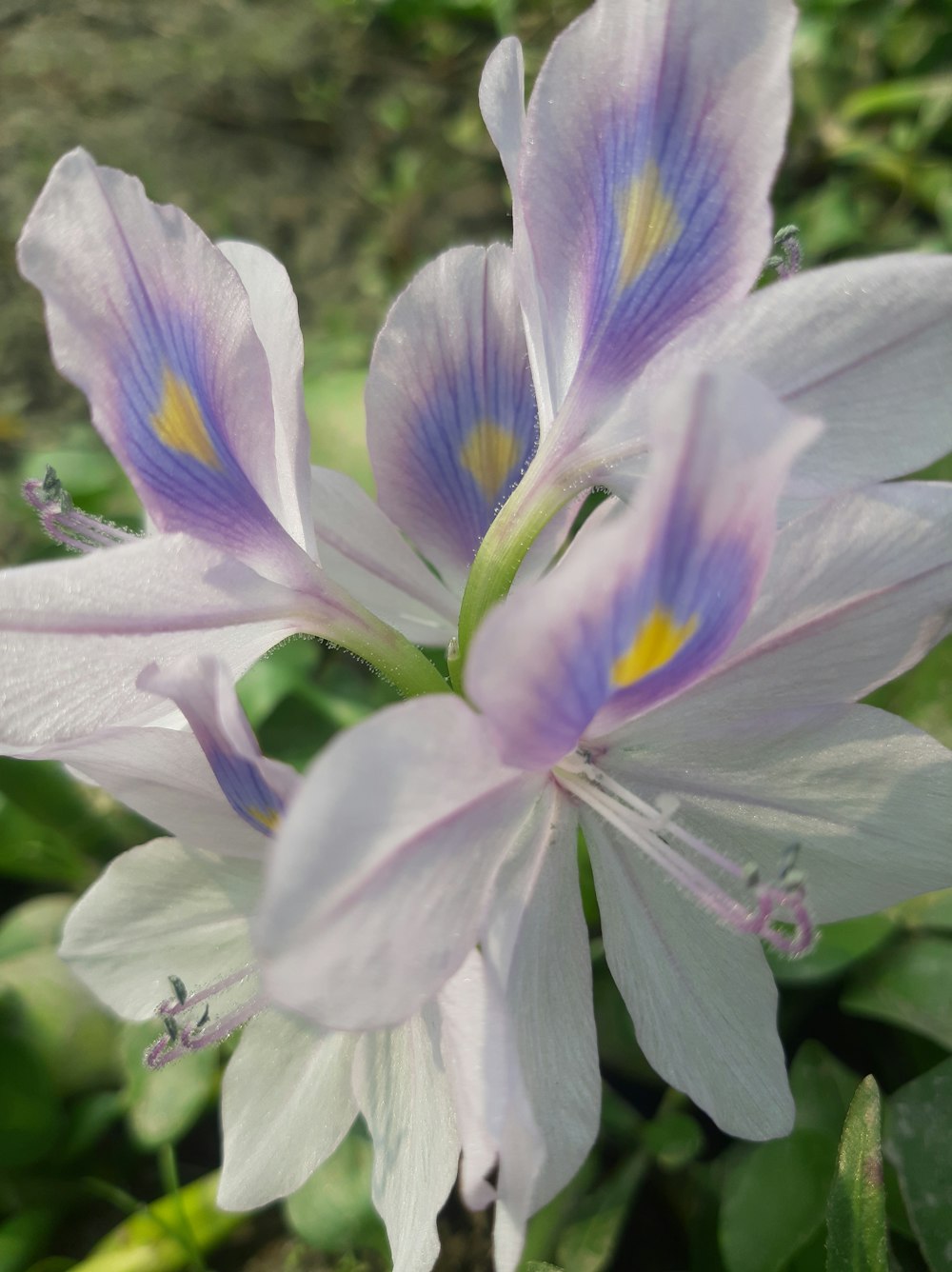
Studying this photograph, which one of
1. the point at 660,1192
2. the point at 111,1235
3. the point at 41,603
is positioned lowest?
the point at 660,1192

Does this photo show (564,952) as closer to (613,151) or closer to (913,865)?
(913,865)

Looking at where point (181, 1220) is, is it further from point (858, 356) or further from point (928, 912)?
point (858, 356)

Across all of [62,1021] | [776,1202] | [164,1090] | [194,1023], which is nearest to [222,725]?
[194,1023]

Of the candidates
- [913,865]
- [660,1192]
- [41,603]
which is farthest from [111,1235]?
[913,865]

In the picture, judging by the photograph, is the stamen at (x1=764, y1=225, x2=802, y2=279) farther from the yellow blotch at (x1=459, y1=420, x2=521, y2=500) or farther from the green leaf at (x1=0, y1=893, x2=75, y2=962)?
the green leaf at (x1=0, y1=893, x2=75, y2=962)

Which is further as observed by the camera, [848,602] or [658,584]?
[848,602]

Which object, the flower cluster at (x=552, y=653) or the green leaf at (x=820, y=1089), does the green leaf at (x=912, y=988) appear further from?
the flower cluster at (x=552, y=653)
